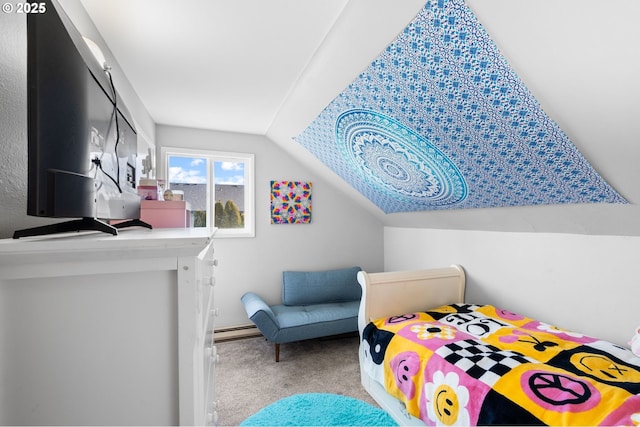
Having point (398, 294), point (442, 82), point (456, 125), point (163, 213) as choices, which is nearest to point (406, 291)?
point (398, 294)

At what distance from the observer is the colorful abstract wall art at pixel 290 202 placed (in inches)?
138

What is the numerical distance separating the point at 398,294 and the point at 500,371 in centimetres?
97

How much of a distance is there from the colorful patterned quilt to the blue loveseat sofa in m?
0.68

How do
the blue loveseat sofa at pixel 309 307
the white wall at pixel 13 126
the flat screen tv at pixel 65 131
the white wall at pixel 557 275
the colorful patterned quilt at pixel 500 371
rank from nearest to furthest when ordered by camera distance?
the flat screen tv at pixel 65 131, the white wall at pixel 13 126, the colorful patterned quilt at pixel 500 371, the white wall at pixel 557 275, the blue loveseat sofa at pixel 309 307

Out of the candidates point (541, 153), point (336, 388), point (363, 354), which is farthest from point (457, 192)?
point (336, 388)

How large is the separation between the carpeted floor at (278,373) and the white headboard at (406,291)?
50cm

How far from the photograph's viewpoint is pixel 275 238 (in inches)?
139

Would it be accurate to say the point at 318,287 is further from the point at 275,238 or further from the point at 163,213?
the point at 163,213

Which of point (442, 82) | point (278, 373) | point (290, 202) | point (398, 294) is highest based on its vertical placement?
point (442, 82)

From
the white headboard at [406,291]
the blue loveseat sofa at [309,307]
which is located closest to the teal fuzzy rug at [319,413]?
the white headboard at [406,291]

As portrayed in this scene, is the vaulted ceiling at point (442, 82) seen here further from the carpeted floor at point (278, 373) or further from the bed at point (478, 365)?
the carpeted floor at point (278, 373)

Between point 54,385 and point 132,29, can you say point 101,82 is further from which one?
point 54,385

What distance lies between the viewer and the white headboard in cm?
229

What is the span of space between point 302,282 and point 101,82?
267cm
